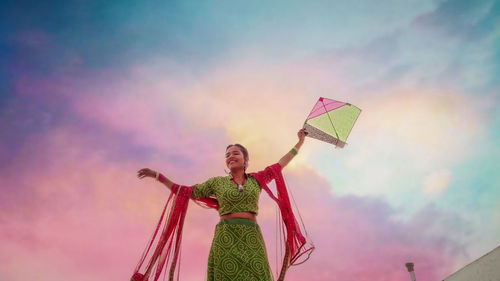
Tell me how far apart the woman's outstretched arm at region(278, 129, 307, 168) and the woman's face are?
661mm

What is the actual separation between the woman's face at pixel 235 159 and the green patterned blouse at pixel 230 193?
0.18 meters

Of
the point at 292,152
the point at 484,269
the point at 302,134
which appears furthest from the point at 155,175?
the point at 484,269

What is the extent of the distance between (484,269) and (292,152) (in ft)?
10.9

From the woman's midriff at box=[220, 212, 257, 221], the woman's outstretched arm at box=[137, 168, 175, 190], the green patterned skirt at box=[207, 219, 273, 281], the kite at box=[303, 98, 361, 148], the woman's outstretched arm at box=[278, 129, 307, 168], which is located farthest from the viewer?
the kite at box=[303, 98, 361, 148]

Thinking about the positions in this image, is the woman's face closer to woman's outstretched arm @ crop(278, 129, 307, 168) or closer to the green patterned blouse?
the green patterned blouse

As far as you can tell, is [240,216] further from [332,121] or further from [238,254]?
[332,121]

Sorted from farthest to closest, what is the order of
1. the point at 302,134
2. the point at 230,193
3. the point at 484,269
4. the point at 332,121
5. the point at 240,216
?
1. the point at 332,121
2. the point at 302,134
3. the point at 484,269
4. the point at 230,193
5. the point at 240,216

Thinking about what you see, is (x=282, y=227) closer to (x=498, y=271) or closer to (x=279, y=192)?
(x=279, y=192)

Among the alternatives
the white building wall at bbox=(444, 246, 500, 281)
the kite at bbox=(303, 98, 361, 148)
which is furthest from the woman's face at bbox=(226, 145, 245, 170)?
the white building wall at bbox=(444, 246, 500, 281)

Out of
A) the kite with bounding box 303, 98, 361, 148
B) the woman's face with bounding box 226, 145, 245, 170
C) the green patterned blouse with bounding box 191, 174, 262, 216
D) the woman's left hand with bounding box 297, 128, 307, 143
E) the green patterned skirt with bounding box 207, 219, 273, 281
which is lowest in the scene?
the green patterned skirt with bounding box 207, 219, 273, 281

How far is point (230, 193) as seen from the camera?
182 inches

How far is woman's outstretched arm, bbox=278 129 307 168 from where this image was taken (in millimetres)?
5402

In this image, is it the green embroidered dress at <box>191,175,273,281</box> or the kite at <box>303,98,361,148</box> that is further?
the kite at <box>303,98,361,148</box>

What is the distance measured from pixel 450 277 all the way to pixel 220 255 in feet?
14.2
